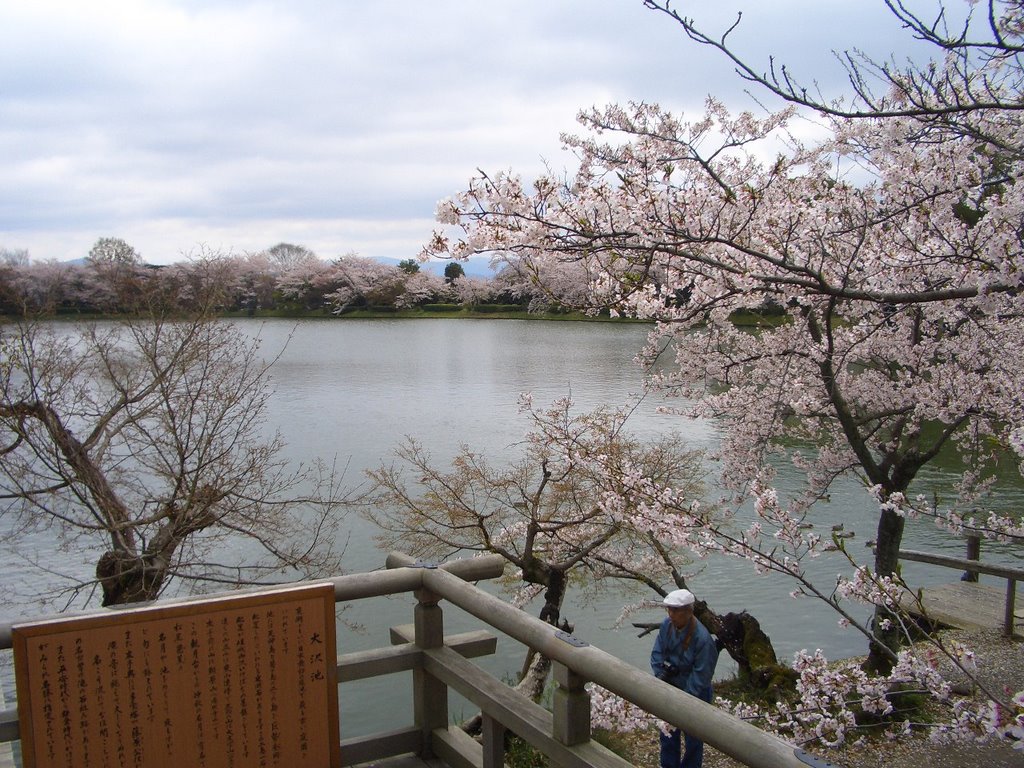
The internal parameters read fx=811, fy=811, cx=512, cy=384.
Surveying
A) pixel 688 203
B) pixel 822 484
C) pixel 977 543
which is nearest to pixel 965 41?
pixel 688 203

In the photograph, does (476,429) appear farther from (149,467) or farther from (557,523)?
(557,523)

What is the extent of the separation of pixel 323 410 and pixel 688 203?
55.4 ft

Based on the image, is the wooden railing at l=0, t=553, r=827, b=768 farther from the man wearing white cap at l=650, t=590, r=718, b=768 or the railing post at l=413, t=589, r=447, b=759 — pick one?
the man wearing white cap at l=650, t=590, r=718, b=768

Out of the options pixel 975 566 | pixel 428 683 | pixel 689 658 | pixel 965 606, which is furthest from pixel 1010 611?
pixel 428 683

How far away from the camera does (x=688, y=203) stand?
562 cm

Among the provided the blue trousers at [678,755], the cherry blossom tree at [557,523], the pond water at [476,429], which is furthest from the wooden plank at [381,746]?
the pond water at [476,429]

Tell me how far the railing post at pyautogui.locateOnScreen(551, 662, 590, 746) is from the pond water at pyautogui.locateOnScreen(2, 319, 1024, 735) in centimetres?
715

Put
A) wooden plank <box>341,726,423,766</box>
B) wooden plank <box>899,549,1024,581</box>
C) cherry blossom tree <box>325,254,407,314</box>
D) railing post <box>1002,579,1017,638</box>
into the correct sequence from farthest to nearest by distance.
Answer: cherry blossom tree <box>325,254,407,314</box>, railing post <box>1002,579,1017,638</box>, wooden plank <box>899,549,1024,581</box>, wooden plank <box>341,726,423,766</box>

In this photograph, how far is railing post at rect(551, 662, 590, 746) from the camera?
2.33m

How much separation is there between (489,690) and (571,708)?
42 cm

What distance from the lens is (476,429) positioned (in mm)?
18875

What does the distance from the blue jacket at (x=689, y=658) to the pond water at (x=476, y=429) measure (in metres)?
5.45

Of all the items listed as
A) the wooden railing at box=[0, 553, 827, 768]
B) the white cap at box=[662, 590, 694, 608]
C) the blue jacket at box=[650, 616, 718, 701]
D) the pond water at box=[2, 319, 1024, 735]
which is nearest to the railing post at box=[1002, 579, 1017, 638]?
the pond water at box=[2, 319, 1024, 735]

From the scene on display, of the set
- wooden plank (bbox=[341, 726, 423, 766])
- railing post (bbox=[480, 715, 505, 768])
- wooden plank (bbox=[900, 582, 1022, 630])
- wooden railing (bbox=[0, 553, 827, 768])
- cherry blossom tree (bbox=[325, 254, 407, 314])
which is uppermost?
cherry blossom tree (bbox=[325, 254, 407, 314])
